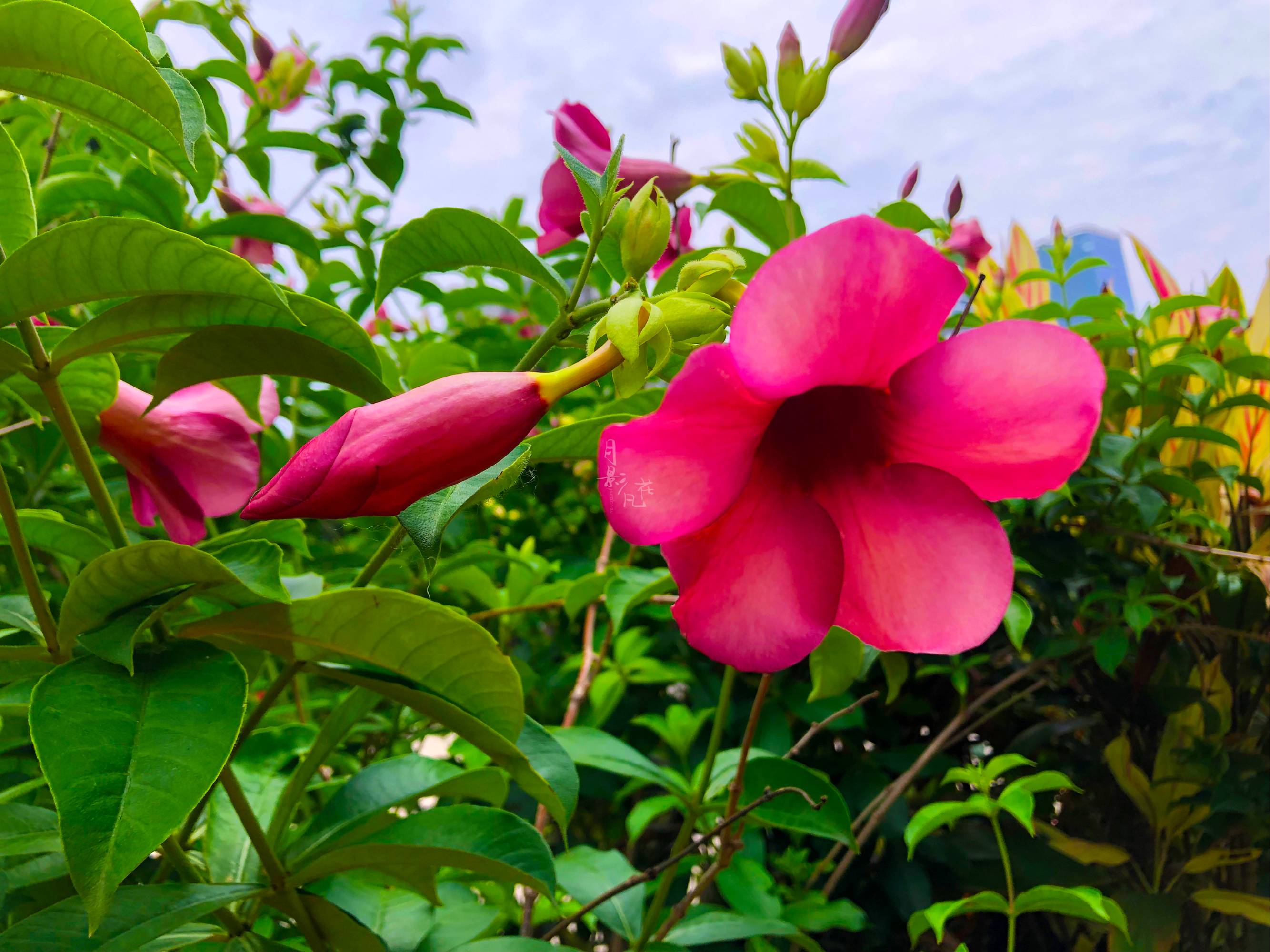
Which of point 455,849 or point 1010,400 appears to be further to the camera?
point 455,849

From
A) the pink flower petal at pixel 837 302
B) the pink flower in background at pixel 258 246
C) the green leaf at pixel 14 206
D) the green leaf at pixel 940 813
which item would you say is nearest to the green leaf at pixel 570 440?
the pink flower petal at pixel 837 302

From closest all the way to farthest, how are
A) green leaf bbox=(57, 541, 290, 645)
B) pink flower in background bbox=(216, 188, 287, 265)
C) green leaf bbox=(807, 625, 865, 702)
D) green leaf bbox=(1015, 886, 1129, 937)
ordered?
green leaf bbox=(57, 541, 290, 645), green leaf bbox=(807, 625, 865, 702), green leaf bbox=(1015, 886, 1129, 937), pink flower in background bbox=(216, 188, 287, 265)

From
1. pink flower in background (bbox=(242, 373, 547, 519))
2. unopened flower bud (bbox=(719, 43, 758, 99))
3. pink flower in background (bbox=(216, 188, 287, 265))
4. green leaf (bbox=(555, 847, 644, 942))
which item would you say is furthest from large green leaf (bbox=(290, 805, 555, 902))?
pink flower in background (bbox=(216, 188, 287, 265))

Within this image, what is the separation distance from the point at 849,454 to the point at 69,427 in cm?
41

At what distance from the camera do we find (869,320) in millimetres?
316

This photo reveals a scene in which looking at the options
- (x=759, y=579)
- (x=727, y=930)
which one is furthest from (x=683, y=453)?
(x=727, y=930)

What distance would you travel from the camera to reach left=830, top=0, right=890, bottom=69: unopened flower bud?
1.88ft

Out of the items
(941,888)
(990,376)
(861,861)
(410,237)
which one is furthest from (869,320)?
(941,888)

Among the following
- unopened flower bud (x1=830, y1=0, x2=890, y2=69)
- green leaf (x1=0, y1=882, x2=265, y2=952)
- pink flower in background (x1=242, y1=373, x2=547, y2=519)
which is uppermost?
unopened flower bud (x1=830, y1=0, x2=890, y2=69)

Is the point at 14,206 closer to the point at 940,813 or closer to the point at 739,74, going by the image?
the point at 739,74

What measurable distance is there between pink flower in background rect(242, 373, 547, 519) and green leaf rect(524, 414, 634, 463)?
17 cm

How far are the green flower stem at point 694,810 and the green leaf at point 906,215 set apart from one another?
41 centimetres

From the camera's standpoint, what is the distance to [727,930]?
0.79m

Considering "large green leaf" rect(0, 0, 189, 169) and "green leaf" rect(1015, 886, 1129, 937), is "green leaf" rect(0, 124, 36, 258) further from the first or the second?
"green leaf" rect(1015, 886, 1129, 937)
